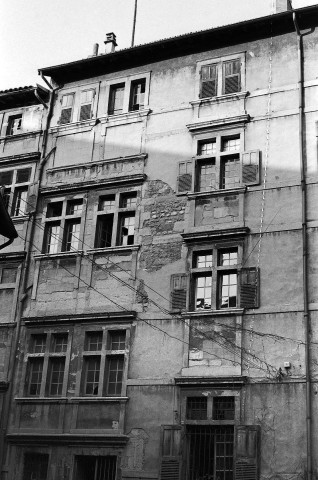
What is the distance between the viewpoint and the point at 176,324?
19453 millimetres

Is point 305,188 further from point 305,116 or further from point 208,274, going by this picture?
point 208,274

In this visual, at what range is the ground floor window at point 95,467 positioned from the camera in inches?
746

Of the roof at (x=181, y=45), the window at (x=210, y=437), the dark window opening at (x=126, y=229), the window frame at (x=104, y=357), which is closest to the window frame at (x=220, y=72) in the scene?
the roof at (x=181, y=45)

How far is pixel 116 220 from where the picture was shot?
2148 cm

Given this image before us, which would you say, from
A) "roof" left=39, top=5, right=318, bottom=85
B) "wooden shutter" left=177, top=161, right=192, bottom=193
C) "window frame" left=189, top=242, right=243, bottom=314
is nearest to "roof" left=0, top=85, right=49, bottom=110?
"roof" left=39, top=5, right=318, bottom=85

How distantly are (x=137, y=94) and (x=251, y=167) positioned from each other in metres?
5.34

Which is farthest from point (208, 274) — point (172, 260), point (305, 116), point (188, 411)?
point (305, 116)

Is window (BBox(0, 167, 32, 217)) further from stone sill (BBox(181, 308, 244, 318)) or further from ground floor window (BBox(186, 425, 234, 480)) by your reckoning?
ground floor window (BBox(186, 425, 234, 480))

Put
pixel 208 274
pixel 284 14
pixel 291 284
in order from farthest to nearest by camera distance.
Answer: pixel 284 14, pixel 208 274, pixel 291 284

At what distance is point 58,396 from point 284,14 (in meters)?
12.8

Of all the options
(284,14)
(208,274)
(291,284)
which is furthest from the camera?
(284,14)

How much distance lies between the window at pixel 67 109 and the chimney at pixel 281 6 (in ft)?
23.8

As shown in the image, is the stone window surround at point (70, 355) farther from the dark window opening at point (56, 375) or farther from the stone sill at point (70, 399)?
the dark window opening at point (56, 375)

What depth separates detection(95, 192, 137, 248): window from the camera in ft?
70.2
